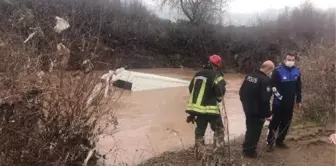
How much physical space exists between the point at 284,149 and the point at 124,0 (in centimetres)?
2876

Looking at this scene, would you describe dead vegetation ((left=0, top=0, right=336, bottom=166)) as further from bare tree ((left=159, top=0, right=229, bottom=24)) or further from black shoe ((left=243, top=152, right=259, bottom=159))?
bare tree ((left=159, top=0, right=229, bottom=24))

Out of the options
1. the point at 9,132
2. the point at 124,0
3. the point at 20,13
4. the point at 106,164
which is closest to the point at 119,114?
the point at 106,164

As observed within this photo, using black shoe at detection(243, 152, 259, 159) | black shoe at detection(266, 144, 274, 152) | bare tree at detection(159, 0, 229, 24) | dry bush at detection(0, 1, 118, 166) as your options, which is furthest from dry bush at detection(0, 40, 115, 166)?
bare tree at detection(159, 0, 229, 24)

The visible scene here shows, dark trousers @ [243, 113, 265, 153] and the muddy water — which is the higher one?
dark trousers @ [243, 113, 265, 153]

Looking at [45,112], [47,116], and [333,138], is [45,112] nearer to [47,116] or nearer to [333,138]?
[47,116]

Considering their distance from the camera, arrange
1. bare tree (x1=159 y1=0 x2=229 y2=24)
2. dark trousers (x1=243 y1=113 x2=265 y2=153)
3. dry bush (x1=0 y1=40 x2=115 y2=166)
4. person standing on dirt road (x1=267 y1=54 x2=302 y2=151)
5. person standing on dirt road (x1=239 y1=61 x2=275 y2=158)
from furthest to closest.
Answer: bare tree (x1=159 y1=0 x2=229 y2=24), person standing on dirt road (x1=267 y1=54 x2=302 y2=151), dark trousers (x1=243 y1=113 x2=265 y2=153), person standing on dirt road (x1=239 y1=61 x2=275 y2=158), dry bush (x1=0 y1=40 x2=115 y2=166)

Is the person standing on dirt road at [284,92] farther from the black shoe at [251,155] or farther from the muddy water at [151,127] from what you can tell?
the muddy water at [151,127]

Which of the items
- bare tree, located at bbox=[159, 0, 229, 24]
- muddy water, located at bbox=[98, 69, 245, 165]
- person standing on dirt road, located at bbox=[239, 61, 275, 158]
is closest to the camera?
person standing on dirt road, located at bbox=[239, 61, 275, 158]

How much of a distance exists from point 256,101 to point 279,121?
868 mm

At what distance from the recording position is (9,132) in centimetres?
545

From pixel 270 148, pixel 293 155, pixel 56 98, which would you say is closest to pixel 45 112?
pixel 56 98

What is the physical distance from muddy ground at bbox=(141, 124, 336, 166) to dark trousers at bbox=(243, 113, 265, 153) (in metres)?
0.15

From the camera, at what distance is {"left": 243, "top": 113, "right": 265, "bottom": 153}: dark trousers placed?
7125mm

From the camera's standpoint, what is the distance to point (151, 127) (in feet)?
35.6
